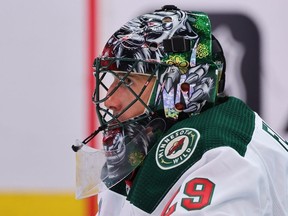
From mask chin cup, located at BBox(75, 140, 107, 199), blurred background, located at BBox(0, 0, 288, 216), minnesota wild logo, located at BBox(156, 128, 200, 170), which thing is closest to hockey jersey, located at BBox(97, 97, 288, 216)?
minnesota wild logo, located at BBox(156, 128, 200, 170)

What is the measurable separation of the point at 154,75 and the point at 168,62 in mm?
40

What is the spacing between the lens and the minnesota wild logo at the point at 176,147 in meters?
1.56

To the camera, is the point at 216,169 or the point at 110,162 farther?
the point at 110,162

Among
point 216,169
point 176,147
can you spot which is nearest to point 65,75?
point 176,147

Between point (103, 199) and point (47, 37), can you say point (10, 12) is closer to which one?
point (47, 37)

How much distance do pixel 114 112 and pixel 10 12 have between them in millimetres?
1347

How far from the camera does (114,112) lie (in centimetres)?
178

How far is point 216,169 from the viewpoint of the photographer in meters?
1.49

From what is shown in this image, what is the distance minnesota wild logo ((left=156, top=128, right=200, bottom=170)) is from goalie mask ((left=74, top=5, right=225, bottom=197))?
5.0 inches

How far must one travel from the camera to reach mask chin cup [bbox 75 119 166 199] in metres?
1.76

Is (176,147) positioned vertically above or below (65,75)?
above

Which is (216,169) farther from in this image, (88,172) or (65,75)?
(65,75)

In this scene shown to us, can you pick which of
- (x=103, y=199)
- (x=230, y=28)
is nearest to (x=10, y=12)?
Answer: (x=230, y=28)

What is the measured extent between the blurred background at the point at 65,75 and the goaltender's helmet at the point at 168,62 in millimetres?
1179
